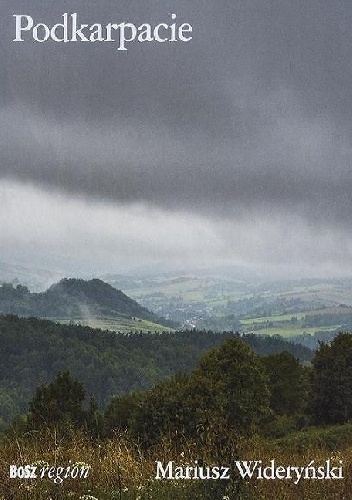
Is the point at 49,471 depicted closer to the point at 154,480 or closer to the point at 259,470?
the point at 154,480

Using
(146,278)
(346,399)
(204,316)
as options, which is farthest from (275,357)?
(146,278)

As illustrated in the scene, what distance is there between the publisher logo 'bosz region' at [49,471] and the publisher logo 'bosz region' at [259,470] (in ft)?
3.50

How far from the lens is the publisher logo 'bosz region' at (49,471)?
803 cm

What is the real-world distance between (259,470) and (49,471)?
2.89 metres

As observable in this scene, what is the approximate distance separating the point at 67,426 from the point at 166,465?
359 centimetres

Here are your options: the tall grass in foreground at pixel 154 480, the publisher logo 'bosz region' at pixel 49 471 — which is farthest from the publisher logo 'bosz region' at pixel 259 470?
the publisher logo 'bosz region' at pixel 49 471

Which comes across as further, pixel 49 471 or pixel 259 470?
pixel 49 471

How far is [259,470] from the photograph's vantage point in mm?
7957

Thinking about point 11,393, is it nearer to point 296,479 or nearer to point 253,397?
point 253,397

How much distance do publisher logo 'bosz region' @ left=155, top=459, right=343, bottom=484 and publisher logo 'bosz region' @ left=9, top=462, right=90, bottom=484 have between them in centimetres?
107

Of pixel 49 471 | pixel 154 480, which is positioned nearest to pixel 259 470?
pixel 154 480

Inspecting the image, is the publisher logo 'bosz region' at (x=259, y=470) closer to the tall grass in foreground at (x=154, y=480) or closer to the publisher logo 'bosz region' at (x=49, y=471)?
the tall grass in foreground at (x=154, y=480)

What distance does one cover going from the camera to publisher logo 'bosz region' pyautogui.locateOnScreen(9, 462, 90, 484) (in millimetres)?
8031

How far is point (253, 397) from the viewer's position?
146ft
